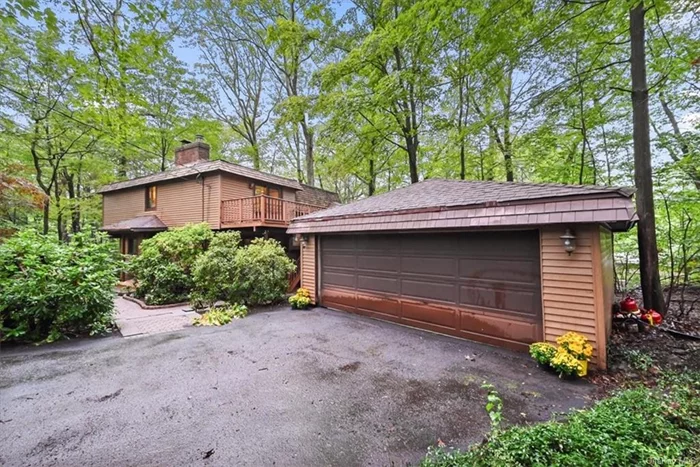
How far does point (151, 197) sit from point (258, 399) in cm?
1488

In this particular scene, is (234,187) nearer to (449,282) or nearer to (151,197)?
(151,197)

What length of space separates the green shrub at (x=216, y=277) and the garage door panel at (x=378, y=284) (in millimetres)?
3733

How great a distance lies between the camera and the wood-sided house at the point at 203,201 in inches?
455

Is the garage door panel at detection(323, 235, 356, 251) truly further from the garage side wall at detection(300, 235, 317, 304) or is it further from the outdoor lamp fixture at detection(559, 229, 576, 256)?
the outdoor lamp fixture at detection(559, 229, 576, 256)

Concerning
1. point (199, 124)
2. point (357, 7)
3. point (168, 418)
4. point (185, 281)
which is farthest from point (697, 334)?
point (199, 124)

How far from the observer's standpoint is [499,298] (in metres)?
5.10

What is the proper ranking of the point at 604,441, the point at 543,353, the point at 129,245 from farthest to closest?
the point at 129,245 < the point at 543,353 < the point at 604,441

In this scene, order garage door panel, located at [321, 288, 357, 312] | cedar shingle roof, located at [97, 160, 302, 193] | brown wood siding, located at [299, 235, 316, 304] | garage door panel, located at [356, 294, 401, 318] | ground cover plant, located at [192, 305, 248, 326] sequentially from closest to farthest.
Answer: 1. garage door panel, located at [356, 294, 401, 318]
2. ground cover plant, located at [192, 305, 248, 326]
3. garage door panel, located at [321, 288, 357, 312]
4. brown wood siding, located at [299, 235, 316, 304]
5. cedar shingle roof, located at [97, 160, 302, 193]

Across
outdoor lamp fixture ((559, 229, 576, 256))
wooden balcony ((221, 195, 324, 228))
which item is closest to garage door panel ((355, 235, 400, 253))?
outdoor lamp fixture ((559, 229, 576, 256))

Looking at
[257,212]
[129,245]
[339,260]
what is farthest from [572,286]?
[129,245]

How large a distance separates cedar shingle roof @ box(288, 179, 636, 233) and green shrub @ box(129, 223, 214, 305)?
182 inches

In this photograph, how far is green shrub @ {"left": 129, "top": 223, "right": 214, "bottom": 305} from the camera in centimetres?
918

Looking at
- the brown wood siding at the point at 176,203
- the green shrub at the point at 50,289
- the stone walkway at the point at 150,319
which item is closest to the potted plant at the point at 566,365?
the stone walkway at the point at 150,319

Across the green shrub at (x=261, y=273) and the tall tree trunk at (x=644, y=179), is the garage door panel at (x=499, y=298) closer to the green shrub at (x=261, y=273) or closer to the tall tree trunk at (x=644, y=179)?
the tall tree trunk at (x=644, y=179)
